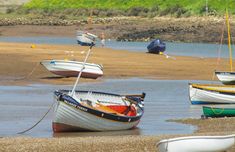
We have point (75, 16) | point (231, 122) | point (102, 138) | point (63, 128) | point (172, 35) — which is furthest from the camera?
point (75, 16)

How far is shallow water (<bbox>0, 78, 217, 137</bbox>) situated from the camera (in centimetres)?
2095

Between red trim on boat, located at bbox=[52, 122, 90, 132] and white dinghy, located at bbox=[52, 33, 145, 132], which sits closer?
white dinghy, located at bbox=[52, 33, 145, 132]

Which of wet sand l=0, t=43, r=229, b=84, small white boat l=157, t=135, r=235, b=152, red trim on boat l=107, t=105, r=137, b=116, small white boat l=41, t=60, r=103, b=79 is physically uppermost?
small white boat l=157, t=135, r=235, b=152

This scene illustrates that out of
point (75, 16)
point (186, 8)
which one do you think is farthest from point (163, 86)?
point (75, 16)

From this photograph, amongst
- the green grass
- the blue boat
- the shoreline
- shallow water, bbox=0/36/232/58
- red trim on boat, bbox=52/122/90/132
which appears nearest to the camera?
red trim on boat, bbox=52/122/90/132

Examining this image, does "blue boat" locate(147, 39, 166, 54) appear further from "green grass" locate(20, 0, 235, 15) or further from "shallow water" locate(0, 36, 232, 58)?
"green grass" locate(20, 0, 235, 15)

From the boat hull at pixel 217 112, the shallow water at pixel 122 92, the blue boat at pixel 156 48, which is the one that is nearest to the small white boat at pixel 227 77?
the shallow water at pixel 122 92

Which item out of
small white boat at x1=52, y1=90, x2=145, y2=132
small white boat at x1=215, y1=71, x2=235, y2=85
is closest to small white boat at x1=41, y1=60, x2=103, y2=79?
small white boat at x1=215, y1=71, x2=235, y2=85

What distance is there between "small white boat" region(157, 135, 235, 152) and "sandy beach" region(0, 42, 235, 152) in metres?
3.41

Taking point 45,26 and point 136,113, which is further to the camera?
point 45,26

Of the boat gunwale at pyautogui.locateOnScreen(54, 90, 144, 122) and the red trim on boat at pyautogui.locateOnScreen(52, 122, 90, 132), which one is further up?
the boat gunwale at pyautogui.locateOnScreen(54, 90, 144, 122)

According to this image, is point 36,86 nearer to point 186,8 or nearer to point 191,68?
point 191,68

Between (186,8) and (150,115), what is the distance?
62.8 m

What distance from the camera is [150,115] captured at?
955 inches
